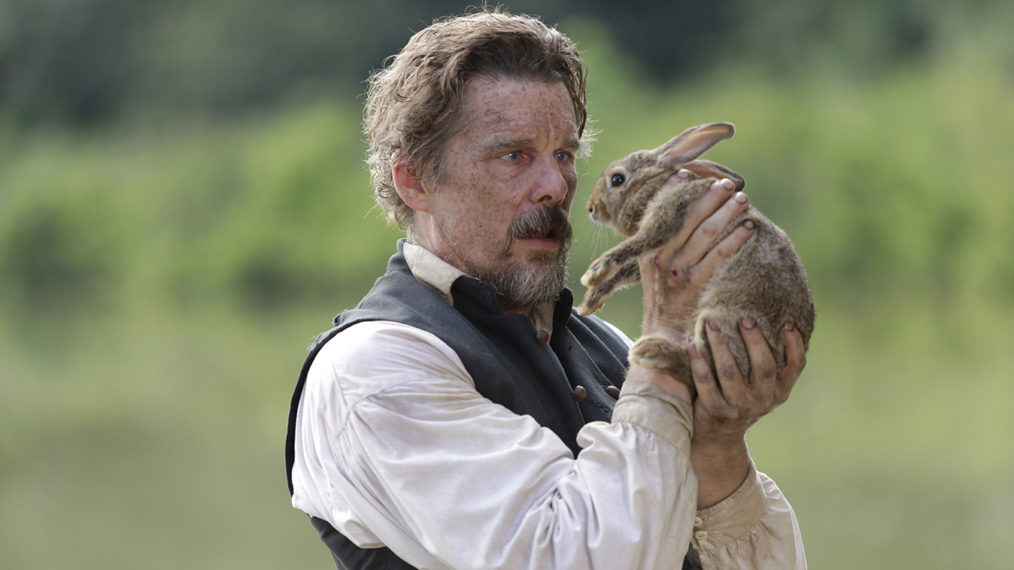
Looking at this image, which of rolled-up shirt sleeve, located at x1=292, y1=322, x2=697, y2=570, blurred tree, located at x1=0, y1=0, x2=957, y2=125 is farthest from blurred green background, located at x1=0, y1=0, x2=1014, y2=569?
rolled-up shirt sleeve, located at x1=292, y1=322, x2=697, y2=570

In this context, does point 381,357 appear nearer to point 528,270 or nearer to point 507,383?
point 507,383

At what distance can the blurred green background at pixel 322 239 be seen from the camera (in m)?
10.5

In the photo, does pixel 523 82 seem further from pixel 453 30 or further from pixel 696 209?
pixel 696 209

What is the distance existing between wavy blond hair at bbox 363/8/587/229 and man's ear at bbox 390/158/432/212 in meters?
0.02

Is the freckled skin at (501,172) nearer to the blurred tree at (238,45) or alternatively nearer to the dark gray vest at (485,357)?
the dark gray vest at (485,357)

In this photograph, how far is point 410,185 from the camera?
2.67m

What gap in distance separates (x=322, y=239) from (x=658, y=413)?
62.8ft

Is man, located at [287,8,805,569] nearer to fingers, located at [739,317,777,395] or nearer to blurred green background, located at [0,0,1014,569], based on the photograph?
fingers, located at [739,317,777,395]

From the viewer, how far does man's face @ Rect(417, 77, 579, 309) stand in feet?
8.29

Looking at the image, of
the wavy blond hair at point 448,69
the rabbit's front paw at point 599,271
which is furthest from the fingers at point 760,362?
the wavy blond hair at point 448,69

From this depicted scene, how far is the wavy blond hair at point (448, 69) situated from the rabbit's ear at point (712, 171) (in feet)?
1.16

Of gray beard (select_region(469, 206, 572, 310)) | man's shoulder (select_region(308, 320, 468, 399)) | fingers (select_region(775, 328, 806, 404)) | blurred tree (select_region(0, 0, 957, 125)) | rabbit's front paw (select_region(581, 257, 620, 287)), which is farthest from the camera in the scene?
blurred tree (select_region(0, 0, 957, 125))

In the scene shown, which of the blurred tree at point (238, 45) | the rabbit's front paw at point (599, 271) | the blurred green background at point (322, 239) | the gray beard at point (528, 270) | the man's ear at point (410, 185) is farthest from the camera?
the blurred tree at point (238, 45)

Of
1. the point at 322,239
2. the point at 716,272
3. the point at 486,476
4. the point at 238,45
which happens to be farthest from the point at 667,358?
the point at 238,45
